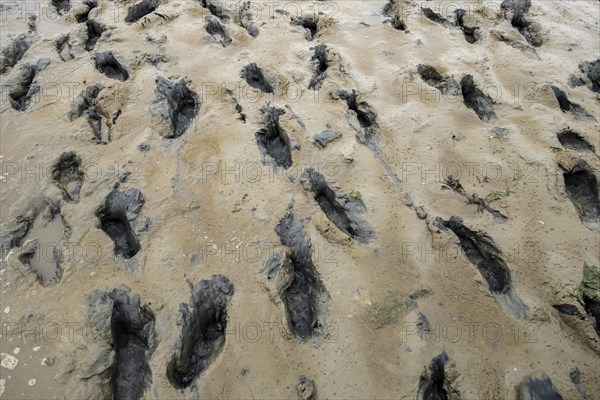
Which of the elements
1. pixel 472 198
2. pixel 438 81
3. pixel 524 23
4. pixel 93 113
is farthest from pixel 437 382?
pixel 524 23

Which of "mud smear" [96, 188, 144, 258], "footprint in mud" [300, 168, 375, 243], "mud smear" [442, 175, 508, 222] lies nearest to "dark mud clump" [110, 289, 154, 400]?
"mud smear" [96, 188, 144, 258]

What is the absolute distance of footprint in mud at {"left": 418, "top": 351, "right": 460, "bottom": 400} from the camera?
3.92 metres

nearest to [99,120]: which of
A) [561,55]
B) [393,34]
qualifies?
[393,34]

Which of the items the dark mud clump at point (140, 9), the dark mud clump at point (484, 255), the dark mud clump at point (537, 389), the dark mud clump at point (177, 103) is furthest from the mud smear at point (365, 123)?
the dark mud clump at point (140, 9)

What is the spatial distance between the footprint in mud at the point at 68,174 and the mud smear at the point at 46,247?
33cm

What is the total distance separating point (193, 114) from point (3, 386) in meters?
4.36

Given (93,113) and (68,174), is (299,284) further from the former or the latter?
(93,113)

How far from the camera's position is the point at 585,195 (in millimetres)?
5684

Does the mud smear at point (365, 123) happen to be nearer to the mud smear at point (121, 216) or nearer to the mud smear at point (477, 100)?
the mud smear at point (477, 100)

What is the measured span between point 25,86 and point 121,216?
4.00 metres

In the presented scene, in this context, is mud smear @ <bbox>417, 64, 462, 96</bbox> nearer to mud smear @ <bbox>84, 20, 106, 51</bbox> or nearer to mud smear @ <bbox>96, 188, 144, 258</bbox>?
mud smear @ <bbox>96, 188, 144, 258</bbox>

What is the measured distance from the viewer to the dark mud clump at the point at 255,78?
23.9ft

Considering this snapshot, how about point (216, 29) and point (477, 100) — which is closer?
point (477, 100)

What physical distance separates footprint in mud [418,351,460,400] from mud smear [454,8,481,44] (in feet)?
22.8
